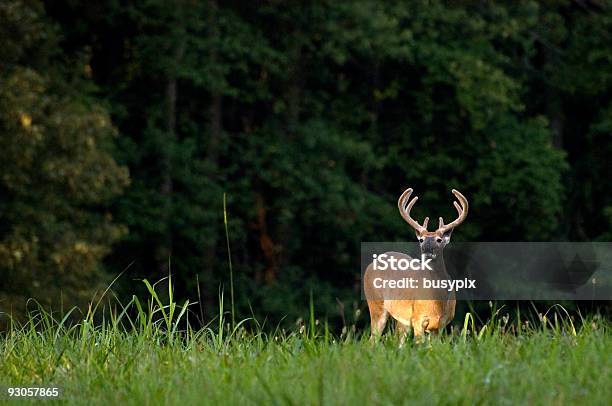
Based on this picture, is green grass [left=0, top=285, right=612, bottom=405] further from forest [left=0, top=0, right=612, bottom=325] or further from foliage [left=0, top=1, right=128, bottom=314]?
forest [left=0, top=0, right=612, bottom=325]

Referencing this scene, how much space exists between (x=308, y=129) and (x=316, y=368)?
1936 centimetres

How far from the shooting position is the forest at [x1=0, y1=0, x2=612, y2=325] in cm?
2217

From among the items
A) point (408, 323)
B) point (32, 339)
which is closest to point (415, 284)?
point (408, 323)

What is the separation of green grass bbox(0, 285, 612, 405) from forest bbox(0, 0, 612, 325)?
14.2 metres

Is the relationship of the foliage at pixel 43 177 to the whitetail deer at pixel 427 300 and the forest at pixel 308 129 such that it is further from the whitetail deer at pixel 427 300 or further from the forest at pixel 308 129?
the whitetail deer at pixel 427 300

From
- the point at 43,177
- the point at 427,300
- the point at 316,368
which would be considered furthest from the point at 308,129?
the point at 316,368

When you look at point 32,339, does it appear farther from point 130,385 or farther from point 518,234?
point 518,234

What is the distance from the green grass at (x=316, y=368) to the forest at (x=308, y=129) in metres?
14.2

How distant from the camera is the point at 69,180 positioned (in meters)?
18.7

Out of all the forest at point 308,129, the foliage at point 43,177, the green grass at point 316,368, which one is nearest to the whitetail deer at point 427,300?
the green grass at point 316,368

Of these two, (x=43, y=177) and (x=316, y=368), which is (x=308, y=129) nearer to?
(x=43, y=177)

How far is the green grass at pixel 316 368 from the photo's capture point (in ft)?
12.6

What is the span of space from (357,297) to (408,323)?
18854 mm

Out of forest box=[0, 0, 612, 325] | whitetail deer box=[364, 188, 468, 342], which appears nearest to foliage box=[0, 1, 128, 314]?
forest box=[0, 0, 612, 325]
